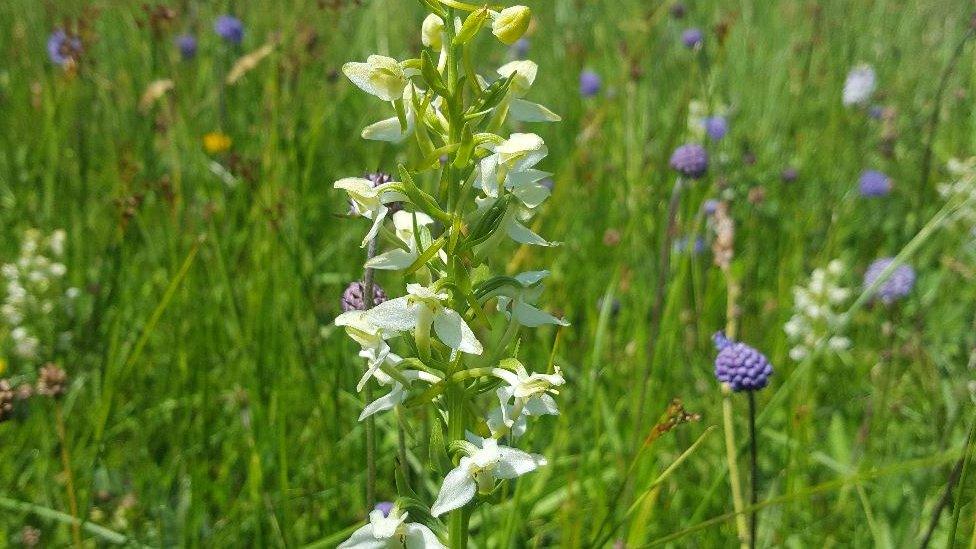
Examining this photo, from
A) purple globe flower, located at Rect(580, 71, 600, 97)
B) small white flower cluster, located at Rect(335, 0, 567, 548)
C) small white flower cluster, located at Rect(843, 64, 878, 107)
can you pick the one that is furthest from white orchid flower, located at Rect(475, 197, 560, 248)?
small white flower cluster, located at Rect(843, 64, 878, 107)

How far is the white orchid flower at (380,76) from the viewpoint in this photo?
91cm

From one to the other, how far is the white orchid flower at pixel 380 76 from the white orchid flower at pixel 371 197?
0.10m

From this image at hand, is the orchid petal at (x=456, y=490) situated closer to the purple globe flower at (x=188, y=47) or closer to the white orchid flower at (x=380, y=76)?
the white orchid flower at (x=380, y=76)

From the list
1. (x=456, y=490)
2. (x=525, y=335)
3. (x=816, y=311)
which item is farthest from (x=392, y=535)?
(x=816, y=311)

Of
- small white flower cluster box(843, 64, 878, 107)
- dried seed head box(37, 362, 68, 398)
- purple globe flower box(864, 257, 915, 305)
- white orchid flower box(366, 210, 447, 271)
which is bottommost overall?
purple globe flower box(864, 257, 915, 305)

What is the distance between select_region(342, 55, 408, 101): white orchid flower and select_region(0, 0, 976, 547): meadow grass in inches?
12.4

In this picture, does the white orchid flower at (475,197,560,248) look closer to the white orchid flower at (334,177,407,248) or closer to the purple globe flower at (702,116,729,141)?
the white orchid flower at (334,177,407,248)

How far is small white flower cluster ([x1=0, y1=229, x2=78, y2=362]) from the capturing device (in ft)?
6.15

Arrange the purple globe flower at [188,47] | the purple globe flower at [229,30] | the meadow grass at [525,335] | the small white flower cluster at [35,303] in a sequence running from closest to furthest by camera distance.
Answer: the meadow grass at [525,335] → the small white flower cluster at [35,303] → the purple globe flower at [229,30] → the purple globe flower at [188,47]

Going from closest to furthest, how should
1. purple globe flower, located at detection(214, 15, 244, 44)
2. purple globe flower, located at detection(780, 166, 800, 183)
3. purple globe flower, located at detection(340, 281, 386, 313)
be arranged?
purple globe flower, located at detection(340, 281, 386, 313), purple globe flower, located at detection(780, 166, 800, 183), purple globe flower, located at detection(214, 15, 244, 44)

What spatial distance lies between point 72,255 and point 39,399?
2.60 ft

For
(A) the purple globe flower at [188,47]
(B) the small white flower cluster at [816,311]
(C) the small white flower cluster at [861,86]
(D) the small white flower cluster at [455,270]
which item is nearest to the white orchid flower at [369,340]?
(D) the small white flower cluster at [455,270]

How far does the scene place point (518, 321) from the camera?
3.09 ft

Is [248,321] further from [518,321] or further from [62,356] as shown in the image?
[518,321]
